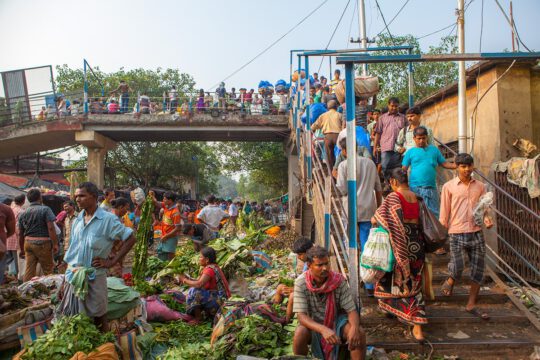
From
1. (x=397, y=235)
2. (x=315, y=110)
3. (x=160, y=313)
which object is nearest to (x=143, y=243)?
(x=160, y=313)

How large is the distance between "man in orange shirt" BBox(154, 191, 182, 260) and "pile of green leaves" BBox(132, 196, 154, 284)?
410mm

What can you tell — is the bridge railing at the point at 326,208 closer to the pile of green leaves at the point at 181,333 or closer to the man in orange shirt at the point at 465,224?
the man in orange shirt at the point at 465,224

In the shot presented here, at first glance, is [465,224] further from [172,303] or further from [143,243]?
[143,243]

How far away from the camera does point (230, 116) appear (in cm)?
1888

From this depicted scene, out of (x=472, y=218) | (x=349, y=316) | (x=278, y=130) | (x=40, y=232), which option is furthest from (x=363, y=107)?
(x=278, y=130)

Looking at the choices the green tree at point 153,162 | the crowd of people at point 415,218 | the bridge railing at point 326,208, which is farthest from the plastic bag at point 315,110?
the green tree at point 153,162

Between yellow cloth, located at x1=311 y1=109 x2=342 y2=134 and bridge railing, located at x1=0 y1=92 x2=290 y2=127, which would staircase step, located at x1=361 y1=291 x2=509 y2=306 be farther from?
bridge railing, located at x1=0 y1=92 x2=290 y2=127

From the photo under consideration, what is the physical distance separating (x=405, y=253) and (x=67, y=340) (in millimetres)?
3171

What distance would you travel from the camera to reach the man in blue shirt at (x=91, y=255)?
3.68 meters

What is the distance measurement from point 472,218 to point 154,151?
26245 millimetres

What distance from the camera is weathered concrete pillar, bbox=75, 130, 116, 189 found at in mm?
18750

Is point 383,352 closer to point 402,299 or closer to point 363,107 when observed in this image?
point 402,299

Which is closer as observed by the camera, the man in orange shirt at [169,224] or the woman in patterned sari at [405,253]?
the woman in patterned sari at [405,253]

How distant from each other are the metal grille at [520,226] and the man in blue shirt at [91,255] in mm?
6340
